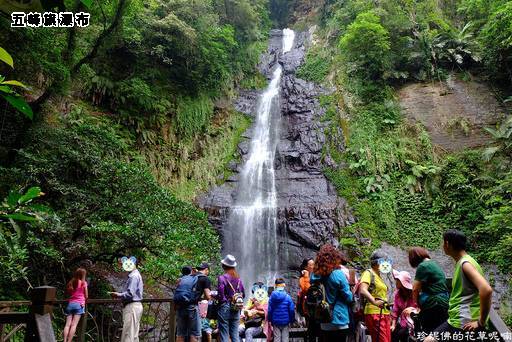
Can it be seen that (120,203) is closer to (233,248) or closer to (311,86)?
(233,248)

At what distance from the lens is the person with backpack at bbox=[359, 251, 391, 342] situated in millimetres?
4627

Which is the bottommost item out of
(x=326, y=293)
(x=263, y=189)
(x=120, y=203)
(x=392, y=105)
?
(x=326, y=293)

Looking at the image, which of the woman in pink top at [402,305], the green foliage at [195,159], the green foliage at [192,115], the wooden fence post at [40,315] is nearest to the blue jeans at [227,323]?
the woman in pink top at [402,305]

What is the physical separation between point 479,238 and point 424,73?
28.7 feet

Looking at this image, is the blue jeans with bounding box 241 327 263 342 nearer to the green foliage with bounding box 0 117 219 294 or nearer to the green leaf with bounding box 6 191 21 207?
the green foliage with bounding box 0 117 219 294

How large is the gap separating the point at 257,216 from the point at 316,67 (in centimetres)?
1182

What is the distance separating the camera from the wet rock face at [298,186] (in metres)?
13.7

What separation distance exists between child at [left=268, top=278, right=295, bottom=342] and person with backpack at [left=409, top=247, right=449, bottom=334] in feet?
6.79

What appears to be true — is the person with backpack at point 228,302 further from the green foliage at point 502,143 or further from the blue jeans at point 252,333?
the green foliage at point 502,143

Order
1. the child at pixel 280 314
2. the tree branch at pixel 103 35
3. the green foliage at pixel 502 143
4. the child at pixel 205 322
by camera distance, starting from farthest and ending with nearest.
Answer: the green foliage at pixel 502 143 → the tree branch at pixel 103 35 → the child at pixel 205 322 → the child at pixel 280 314

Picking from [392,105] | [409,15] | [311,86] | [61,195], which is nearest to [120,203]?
[61,195]

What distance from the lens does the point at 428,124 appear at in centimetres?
1683

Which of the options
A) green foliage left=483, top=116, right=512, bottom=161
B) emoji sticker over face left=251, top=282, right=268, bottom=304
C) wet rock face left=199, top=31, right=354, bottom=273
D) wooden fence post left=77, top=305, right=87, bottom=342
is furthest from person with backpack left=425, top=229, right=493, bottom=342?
green foliage left=483, top=116, right=512, bottom=161

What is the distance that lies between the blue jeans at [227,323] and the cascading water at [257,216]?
7385mm
